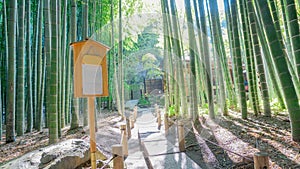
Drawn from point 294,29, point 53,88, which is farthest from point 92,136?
point 294,29

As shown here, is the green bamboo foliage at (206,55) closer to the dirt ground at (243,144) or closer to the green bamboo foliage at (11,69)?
the dirt ground at (243,144)

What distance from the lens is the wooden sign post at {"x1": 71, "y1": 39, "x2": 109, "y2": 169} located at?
6.79 ft

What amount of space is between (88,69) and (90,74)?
0.05 meters

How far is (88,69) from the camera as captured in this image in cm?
212

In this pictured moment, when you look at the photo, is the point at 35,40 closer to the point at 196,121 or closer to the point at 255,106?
the point at 196,121

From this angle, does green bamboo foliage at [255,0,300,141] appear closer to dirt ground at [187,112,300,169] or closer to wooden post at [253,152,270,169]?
dirt ground at [187,112,300,169]

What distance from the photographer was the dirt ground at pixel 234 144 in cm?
208

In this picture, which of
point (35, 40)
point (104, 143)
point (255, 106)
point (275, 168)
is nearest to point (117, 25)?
point (35, 40)

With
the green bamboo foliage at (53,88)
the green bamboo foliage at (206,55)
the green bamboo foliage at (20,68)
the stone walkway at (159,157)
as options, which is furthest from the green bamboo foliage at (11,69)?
the green bamboo foliage at (206,55)

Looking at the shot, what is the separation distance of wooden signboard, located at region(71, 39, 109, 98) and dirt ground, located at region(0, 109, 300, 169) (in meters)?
1.42

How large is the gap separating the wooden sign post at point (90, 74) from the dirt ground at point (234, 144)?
132cm

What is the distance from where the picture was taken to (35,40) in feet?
16.7

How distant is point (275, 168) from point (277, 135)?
92 centimetres

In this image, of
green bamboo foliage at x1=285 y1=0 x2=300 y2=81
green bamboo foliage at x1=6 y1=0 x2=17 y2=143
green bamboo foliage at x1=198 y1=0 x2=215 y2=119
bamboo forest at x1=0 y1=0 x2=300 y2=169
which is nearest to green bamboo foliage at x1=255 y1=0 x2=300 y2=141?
bamboo forest at x1=0 y1=0 x2=300 y2=169
